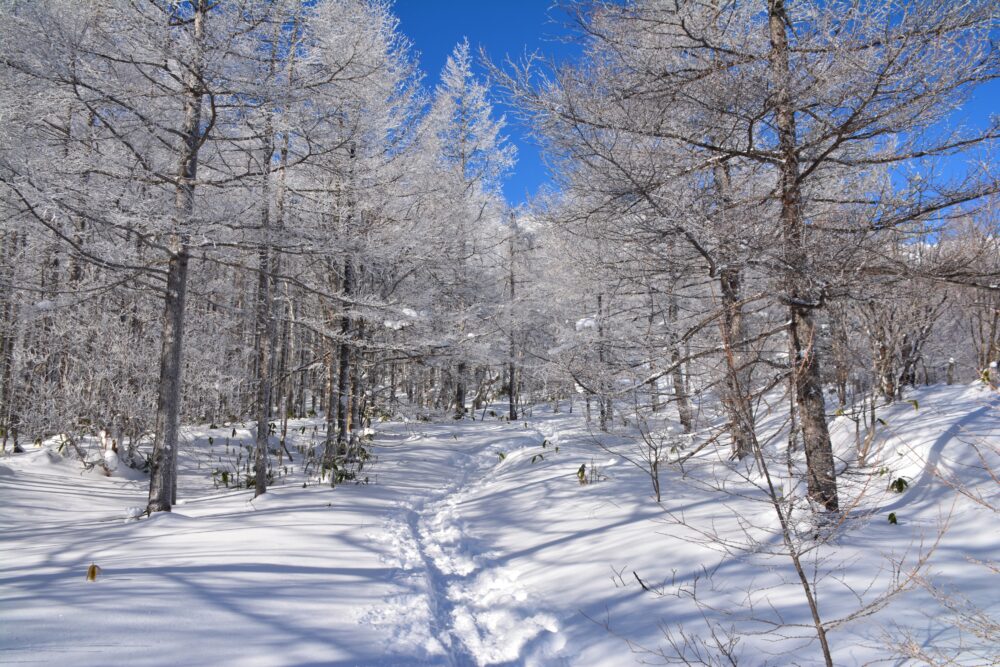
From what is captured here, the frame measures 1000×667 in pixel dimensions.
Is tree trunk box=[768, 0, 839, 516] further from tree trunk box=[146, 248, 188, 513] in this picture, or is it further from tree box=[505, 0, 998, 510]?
tree trunk box=[146, 248, 188, 513]

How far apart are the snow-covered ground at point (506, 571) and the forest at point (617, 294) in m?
0.04

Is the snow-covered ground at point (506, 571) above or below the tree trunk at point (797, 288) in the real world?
below

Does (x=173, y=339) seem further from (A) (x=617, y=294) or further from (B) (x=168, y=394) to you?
(A) (x=617, y=294)

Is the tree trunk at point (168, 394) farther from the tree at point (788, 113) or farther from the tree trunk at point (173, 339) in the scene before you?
the tree at point (788, 113)

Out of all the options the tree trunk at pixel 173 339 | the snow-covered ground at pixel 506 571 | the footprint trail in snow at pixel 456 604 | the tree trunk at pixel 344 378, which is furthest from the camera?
the tree trunk at pixel 344 378

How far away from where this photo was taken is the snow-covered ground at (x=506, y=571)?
2973 mm

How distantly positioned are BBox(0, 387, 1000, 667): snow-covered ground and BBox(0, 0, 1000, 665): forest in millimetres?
38

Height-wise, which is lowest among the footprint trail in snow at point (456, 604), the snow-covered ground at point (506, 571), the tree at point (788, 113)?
the footprint trail in snow at point (456, 604)

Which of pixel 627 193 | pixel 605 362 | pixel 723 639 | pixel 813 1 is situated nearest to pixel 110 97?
pixel 627 193

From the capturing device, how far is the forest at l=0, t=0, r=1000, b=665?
11.4ft

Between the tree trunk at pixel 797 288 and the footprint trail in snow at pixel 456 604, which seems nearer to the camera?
the footprint trail in snow at pixel 456 604

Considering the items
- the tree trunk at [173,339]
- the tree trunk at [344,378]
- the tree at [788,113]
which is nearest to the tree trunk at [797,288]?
the tree at [788,113]

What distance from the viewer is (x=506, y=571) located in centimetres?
493

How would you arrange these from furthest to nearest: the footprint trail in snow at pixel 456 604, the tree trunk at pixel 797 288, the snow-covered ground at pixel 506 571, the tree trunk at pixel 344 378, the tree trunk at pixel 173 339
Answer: the tree trunk at pixel 344 378 → the tree trunk at pixel 173 339 → the tree trunk at pixel 797 288 → the footprint trail in snow at pixel 456 604 → the snow-covered ground at pixel 506 571
